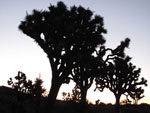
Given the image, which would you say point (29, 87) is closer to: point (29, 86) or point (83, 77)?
point (29, 86)

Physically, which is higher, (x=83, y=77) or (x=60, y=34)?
(x=60, y=34)

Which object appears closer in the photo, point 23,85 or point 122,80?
point 23,85

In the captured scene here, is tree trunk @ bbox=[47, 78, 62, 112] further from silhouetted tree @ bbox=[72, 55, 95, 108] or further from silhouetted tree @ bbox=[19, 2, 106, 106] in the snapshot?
silhouetted tree @ bbox=[72, 55, 95, 108]

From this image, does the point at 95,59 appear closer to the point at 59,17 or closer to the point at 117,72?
the point at 59,17

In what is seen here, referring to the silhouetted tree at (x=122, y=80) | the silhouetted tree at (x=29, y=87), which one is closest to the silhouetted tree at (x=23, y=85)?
the silhouetted tree at (x=29, y=87)

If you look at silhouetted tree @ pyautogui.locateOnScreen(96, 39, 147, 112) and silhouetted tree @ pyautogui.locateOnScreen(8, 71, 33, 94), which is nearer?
silhouetted tree @ pyautogui.locateOnScreen(8, 71, 33, 94)

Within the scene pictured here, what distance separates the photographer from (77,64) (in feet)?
54.3

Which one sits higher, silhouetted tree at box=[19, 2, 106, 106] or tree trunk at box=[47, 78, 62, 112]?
silhouetted tree at box=[19, 2, 106, 106]

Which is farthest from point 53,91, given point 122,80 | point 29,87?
point 122,80

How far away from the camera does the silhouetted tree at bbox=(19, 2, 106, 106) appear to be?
15.7 meters

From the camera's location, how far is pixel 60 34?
16.0 metres

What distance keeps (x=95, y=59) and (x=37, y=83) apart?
5.89 m

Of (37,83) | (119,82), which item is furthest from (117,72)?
(37,83)

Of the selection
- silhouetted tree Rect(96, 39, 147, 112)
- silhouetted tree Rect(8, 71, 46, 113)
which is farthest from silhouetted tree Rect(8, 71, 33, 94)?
silhouetted tree Rect(96, 39, 147, 112)
